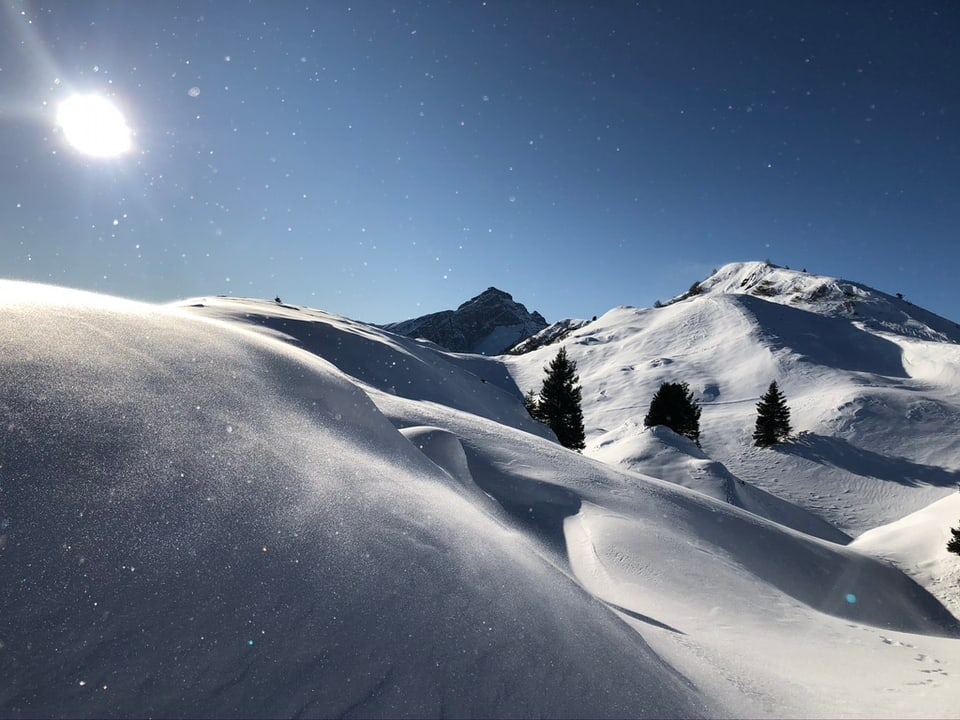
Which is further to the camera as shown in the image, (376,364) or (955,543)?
(376,364)

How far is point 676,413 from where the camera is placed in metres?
28.7

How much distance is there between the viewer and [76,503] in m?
2.24

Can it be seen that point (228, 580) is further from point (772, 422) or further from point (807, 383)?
point (807, 383)

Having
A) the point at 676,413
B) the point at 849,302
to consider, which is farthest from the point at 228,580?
the point at 849,302

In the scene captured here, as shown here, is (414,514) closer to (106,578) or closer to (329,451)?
(329,451)

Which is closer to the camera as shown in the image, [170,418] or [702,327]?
[170,418]

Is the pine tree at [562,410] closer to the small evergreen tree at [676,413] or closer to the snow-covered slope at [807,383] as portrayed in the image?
the snow-covered slope at [807,383]

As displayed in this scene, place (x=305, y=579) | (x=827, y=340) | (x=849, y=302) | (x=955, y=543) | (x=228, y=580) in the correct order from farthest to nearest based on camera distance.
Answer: (x=849, y=302)
(x=827, y=340)
(x=955, y=543)
(x=305, y=579)
(x=228, y=580)

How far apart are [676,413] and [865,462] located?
9.78m

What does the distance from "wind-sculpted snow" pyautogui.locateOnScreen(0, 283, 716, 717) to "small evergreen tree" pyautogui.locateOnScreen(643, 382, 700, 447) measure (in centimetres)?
2735

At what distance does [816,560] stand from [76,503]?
1195 cm

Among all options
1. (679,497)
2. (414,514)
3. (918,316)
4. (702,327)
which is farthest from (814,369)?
(414,514)

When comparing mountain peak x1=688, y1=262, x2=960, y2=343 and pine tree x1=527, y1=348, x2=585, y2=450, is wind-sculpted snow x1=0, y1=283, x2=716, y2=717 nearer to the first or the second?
pine tree x1=527, y1=348, x2=585, y2=450

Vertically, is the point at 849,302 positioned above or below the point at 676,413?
above
